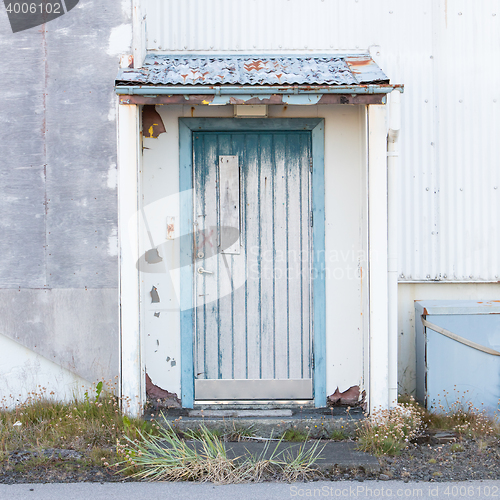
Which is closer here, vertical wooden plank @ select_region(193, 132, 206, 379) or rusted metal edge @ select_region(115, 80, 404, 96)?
rusted metal edge @ select_region(115, 80, 404, 96)

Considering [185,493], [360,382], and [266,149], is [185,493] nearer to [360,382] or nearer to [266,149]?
[360,382]

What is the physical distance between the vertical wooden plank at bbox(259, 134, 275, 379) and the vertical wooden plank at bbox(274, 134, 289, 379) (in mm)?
39

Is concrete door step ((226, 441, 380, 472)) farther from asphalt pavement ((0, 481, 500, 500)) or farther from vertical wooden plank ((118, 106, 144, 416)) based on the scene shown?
vertical wooden plank ((118, 106, 144, 416))

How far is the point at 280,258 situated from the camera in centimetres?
452

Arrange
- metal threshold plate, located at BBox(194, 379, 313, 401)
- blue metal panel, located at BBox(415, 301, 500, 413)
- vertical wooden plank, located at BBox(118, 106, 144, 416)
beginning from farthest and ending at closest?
metal threshold plate, located at BBox(194, 379, 313, 401) → blue metal panel, located at BBox(415, 301, 500, 413) → vertical wooden plank, located at BBox(118, 106, 144, 416)

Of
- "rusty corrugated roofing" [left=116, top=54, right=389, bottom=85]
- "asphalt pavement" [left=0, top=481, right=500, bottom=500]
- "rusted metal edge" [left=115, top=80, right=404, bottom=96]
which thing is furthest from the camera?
"rusty corrugated roofing" [left=116, top=54, right=389, bottom=85]

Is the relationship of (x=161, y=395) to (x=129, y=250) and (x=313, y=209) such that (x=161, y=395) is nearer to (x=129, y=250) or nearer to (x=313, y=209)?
(x=129, y=250)

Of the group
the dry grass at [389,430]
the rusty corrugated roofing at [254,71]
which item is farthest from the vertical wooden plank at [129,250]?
the dry grass at [389,430]

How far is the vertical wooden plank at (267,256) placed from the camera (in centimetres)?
451

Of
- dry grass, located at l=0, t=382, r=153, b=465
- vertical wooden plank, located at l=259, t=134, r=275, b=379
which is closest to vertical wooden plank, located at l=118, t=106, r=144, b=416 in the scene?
dry grass, located at l=0, t=382, r=153, b=465

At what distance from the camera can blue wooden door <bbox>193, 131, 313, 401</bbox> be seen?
14.8 ft

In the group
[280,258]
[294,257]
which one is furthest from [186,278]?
[294,257]

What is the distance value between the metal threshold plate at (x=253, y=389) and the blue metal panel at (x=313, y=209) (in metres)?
0.10

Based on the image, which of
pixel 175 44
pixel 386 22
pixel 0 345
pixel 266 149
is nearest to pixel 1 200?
pixel 0 345
